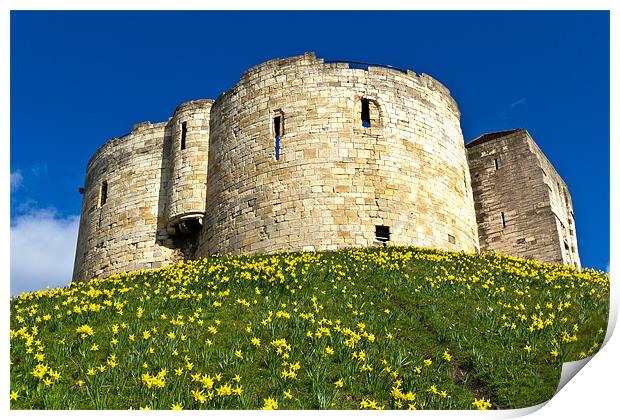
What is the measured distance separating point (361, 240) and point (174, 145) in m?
8.11

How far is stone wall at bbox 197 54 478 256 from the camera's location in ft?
55.0

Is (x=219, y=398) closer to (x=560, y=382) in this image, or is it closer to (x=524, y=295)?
(x=560, y=382)

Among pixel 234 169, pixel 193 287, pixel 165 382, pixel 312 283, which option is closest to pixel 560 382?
pixel 165 382

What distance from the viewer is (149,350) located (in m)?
7.46

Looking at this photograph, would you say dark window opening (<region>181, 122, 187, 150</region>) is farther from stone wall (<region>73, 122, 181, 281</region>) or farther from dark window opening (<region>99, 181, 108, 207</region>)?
dark window opening (<region>99, 181, 108, 207</region>)

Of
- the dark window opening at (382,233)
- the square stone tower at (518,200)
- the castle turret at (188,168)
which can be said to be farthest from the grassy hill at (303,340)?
the square stone tower at (518,200)

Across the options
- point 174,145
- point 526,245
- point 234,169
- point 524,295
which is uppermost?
point 174,145

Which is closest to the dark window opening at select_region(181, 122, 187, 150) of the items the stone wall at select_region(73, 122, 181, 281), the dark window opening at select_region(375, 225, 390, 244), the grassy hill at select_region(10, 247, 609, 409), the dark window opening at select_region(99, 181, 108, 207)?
the stone wall at select_region(73, 122, 181, 281)

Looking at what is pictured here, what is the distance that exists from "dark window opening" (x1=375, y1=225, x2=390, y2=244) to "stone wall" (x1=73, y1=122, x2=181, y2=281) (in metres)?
7.21

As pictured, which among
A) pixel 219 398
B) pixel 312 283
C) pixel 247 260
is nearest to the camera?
pixel 219 398

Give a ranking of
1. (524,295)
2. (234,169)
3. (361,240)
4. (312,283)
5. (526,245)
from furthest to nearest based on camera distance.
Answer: (526,245)
(234,169)
(361,240)
(312,283)
(524,295)

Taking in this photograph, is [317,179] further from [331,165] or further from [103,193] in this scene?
[103,193]

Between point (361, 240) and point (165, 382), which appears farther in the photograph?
point (361, 240)

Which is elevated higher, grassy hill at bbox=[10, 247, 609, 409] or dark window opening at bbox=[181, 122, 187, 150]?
dark window opening at bbox=[181, 122, 187, 150]
